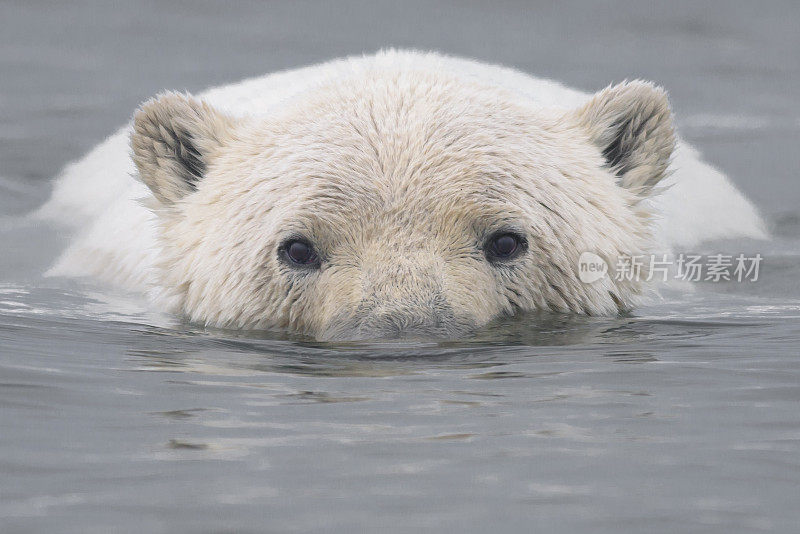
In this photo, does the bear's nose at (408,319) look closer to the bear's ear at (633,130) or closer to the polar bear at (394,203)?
the polar bear at (394,203)

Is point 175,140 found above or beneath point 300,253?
above

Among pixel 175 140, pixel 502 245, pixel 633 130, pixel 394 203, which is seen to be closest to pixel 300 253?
pixel 394 203

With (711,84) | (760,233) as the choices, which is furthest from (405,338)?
(711,84)

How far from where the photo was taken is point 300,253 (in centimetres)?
633

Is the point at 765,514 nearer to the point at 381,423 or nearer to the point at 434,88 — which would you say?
the point at 381,423

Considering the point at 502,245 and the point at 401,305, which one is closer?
the point at 401,305

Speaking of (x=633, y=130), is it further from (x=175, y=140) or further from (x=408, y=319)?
(x=175, y=140)

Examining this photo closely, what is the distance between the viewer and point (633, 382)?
217 inches

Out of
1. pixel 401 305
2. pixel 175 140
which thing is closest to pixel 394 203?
pixel 401 305

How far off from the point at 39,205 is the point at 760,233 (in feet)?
22.2

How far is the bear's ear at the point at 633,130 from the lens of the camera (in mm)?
7004

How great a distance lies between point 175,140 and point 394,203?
153 centimetres

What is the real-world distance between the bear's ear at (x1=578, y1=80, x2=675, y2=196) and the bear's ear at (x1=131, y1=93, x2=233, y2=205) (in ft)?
6.44

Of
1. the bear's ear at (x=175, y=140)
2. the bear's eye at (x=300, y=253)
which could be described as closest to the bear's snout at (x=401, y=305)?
the bear's eye at (x=300, y=253)
